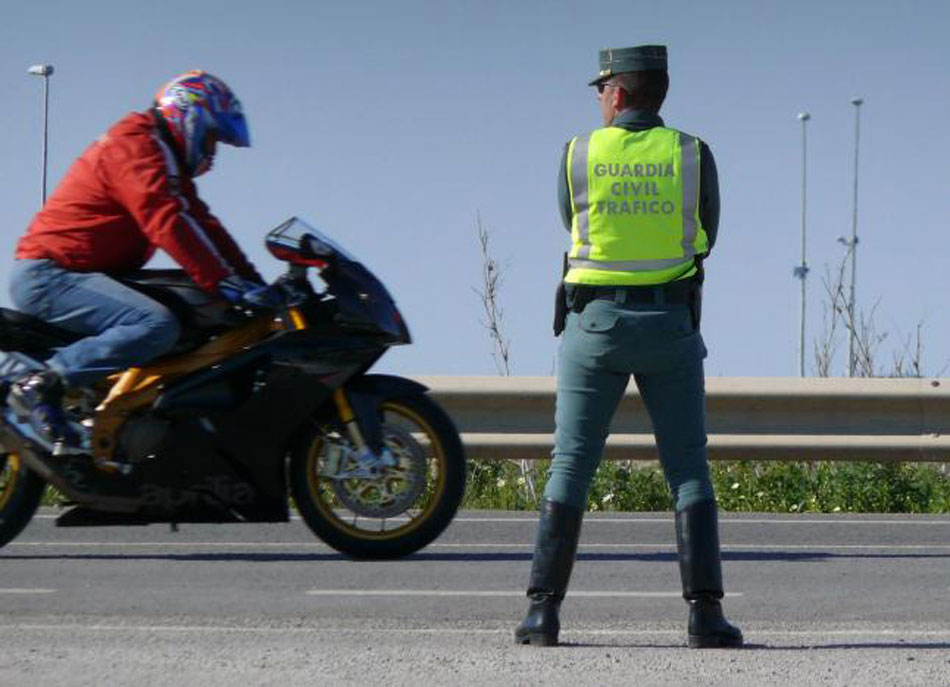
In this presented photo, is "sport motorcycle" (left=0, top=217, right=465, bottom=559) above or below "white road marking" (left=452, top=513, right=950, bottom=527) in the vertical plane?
above

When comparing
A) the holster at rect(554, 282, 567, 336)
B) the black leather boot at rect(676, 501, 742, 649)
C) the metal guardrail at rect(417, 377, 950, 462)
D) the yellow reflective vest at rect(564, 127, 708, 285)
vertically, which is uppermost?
the yellow reflective vest at rect(564, 127, 708, 285)

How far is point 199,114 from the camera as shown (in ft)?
24.5

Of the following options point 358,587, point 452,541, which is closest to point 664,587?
point 358,587

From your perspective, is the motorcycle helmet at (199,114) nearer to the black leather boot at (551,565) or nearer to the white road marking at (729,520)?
the black leather boot at (551,565)

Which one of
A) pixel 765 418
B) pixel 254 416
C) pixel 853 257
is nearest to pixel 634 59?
pixel 254 416

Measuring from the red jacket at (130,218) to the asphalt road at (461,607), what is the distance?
1235mm

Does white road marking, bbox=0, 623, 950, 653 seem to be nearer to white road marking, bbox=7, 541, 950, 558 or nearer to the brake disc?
the brake disc

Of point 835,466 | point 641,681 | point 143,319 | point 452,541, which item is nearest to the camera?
point 641,681

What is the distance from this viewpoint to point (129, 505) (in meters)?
7.58

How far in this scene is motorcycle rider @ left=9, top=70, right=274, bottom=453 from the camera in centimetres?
739

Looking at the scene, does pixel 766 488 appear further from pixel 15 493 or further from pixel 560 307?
pixel 560 307

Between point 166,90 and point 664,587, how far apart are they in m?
2.68

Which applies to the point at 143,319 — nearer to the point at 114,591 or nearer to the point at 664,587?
the point at 114,591

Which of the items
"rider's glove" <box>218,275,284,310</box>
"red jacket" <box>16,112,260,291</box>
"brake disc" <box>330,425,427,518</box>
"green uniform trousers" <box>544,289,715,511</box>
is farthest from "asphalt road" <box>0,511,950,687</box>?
"red jacket" <box>16,112,260,291</box>
